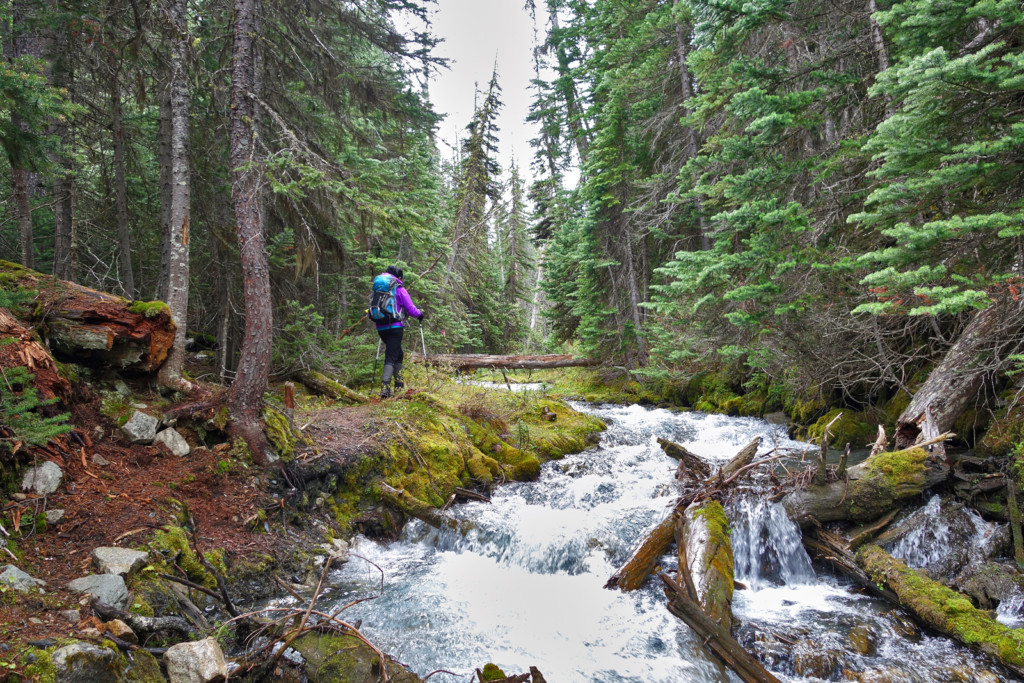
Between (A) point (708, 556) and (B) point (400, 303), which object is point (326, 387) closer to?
(B) point (400, 303)

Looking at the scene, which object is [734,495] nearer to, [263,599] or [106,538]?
[263,599]

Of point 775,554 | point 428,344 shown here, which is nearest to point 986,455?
point 775,554

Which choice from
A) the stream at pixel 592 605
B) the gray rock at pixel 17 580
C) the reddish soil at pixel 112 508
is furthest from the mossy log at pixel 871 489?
the gray rock at pixel 17 580

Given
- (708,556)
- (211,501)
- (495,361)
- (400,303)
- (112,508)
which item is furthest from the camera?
(495,361)

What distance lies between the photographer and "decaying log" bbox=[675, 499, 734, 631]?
4445 mm

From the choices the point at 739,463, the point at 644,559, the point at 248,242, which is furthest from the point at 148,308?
the point at 739,463

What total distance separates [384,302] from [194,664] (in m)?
5.94

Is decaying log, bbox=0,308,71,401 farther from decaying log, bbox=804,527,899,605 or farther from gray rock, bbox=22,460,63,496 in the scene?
decaying log, bbox=804,527,899,605

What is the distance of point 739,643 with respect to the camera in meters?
4.18

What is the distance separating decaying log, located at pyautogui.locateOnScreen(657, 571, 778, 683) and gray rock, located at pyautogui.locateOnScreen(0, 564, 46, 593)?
499 cm

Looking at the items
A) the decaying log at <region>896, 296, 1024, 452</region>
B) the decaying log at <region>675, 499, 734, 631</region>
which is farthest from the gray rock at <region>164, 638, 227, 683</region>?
the decaying log at <region>896, 296, 1024, 452</region>

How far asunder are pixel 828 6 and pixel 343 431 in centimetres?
1125

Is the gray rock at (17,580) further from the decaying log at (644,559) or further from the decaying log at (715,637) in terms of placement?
the decaying log at (715,637)

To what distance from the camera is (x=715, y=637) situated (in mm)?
4133
